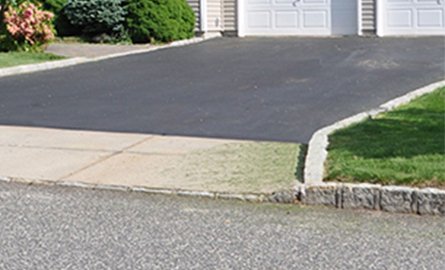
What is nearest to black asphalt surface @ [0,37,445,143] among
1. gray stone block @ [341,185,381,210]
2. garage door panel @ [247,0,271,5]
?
garage door panel @ [247,0,271,5]

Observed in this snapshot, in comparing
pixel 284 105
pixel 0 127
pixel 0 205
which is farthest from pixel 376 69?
pixel 0 205

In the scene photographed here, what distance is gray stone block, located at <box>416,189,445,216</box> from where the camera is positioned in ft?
25.7

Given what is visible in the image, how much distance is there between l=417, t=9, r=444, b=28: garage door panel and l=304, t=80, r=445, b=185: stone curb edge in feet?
27.4

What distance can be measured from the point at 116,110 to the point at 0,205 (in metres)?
5.14

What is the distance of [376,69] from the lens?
A: 17797 millimetres

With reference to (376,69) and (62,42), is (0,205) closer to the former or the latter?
(376,69)

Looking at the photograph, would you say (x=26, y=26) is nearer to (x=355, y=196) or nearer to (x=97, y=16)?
(x=97, y=16)

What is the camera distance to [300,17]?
24.6 metres

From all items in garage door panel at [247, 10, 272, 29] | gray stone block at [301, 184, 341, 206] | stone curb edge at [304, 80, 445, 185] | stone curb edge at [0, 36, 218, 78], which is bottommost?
gray stone block at [301, 184, 341, 206]

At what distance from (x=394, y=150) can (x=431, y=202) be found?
155cm

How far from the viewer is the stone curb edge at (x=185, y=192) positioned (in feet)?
27.5

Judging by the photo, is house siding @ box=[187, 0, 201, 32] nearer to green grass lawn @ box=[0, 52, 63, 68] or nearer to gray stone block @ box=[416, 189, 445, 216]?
green grass lawn @ box=[0, 52, 63, 68]

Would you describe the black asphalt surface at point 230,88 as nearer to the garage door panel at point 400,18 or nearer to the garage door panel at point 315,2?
the garage door panel at point 400,18

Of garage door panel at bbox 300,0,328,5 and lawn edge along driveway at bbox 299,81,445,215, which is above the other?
garage door panel at bbox 300,0,328,5
